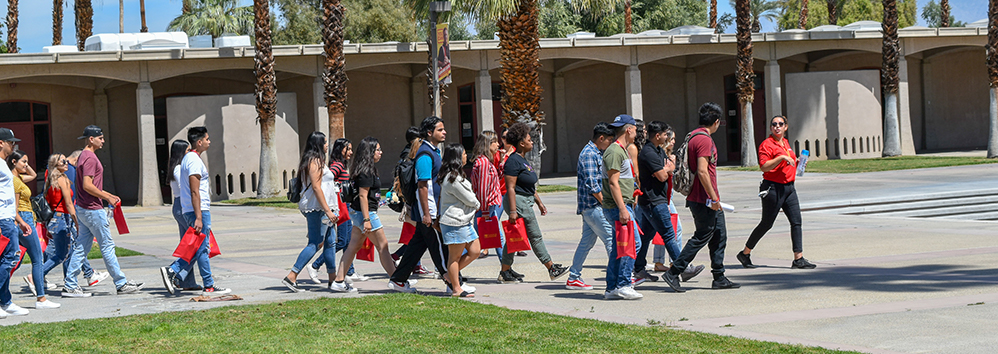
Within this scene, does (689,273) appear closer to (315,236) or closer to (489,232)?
(489,232)

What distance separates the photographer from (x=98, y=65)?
23828mm

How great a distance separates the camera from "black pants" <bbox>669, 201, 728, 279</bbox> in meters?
8.41

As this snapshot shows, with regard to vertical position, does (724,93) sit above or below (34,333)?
above

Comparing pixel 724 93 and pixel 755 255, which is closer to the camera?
pixel 755 255

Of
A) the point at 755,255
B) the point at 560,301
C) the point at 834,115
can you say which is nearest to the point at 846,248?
the point at 755,255

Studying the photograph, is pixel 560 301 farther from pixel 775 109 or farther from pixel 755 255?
pixel 775 109

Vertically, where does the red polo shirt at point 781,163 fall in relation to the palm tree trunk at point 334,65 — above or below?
below

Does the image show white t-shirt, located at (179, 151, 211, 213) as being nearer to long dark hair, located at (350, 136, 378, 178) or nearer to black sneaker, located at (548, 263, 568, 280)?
long dark hair, located at (350, 136, 378, 178)

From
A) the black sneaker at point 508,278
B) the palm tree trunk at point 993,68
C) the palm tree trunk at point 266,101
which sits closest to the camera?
the black sneaker at point 508,278

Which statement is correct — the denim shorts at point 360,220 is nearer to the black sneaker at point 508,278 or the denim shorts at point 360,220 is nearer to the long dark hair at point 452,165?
the long dark hair at point 452,165

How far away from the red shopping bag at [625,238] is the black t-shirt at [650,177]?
2.83 ft

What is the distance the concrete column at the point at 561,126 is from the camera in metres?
32.0

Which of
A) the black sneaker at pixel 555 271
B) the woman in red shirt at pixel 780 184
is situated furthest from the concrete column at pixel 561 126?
the black sneaker at pixel 555 271

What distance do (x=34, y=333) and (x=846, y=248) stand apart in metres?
8.50
